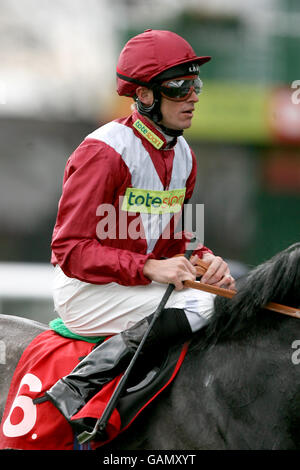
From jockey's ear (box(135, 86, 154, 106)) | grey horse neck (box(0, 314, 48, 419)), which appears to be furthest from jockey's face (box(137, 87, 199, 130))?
grey horse neck (box(0, 314, 48, 419))

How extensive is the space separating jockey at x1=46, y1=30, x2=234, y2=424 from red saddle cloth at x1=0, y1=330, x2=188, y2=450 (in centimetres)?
8

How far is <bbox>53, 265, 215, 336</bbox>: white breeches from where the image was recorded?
3188mm

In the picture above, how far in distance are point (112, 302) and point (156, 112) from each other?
879 millimetres

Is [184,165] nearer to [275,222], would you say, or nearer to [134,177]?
[134,177]

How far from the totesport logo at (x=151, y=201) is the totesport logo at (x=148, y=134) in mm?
220

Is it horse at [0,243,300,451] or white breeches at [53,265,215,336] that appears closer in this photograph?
horse at [0,243,300,451]

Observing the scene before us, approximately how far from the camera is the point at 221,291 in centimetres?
306

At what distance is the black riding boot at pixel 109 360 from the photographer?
9.89 feet

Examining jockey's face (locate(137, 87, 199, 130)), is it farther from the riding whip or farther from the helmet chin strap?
the riding whip
